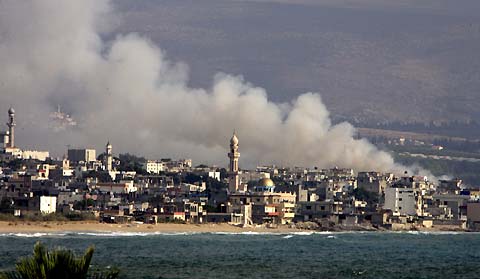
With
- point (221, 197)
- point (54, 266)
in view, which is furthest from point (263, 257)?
point (221, 197)

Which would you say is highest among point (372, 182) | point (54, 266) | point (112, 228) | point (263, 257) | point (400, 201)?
point (372, 182)

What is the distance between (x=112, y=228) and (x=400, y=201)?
1991 inches

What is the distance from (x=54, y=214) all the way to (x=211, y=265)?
58.3 m

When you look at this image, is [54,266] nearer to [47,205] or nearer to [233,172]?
[47,205]

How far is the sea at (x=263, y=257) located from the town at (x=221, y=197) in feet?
90.6

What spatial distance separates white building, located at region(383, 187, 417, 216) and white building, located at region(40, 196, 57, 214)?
136 feet

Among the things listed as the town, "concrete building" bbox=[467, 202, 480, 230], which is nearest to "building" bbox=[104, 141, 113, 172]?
the town

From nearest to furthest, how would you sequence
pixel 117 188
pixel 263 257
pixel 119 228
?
1. pixel 263 257
2. pixel 119 228
3. pixel 117 188

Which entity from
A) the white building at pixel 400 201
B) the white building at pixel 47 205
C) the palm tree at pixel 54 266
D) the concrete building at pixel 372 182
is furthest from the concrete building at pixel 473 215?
the palm tree at pixel 54 266

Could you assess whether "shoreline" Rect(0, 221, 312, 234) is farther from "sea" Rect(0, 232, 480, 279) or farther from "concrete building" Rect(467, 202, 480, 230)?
"concrete building" Rect(467, 202, 480, 230)

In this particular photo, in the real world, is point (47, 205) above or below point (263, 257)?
above

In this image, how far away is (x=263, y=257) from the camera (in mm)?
77938

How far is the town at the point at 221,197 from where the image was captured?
13588 centimetres

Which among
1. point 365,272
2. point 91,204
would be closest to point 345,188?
point 91,204
